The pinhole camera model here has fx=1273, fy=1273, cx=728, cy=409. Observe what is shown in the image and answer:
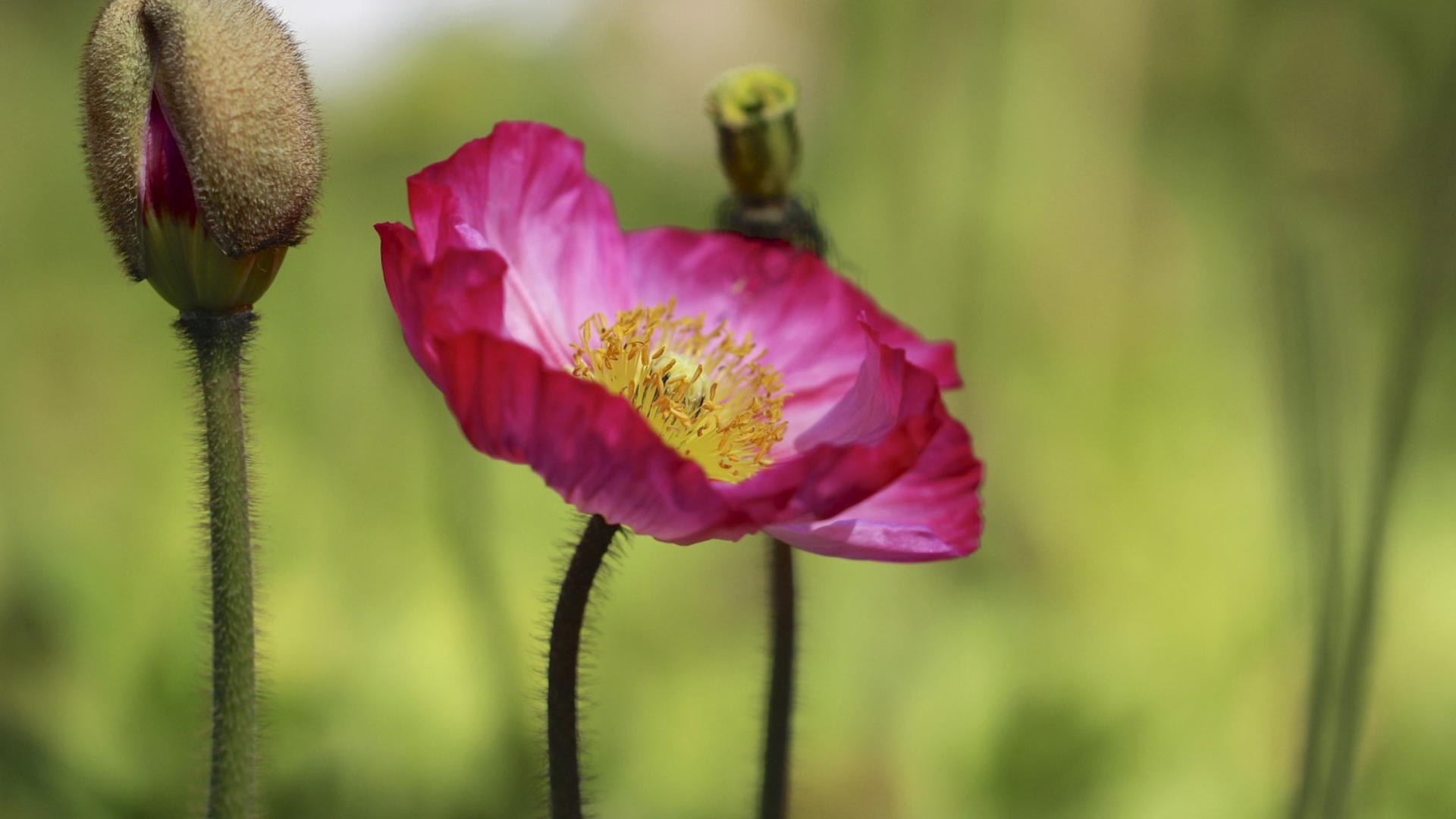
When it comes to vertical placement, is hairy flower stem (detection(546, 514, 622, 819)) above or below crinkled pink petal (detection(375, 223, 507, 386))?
below

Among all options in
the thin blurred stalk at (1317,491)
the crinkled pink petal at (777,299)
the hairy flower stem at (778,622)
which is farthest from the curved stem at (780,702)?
the thin blurred stalk at (1317,491)

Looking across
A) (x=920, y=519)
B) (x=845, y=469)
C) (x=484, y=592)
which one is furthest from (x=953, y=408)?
(x=845, y=469)

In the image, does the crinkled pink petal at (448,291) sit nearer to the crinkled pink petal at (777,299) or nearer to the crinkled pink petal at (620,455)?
the crinkled pink petal at (620,455)

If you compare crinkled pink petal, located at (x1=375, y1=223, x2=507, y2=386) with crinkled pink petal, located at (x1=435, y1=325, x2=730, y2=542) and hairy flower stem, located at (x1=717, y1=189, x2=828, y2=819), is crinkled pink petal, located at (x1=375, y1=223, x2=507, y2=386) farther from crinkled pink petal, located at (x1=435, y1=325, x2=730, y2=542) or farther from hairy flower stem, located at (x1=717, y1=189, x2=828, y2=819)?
hairy flower stem, located at (x1=717, y1=189, x2=828, y2=819)

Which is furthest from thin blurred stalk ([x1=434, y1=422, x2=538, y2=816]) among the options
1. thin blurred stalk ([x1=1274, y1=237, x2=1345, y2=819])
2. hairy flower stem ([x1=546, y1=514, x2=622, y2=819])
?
thin blurred stalk ([x1=1274, y1=237, x2=1345, y2=819])

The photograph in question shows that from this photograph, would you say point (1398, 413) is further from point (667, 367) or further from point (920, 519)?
point (667, 367)

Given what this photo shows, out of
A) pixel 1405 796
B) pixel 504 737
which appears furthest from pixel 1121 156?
pixel 504 737
